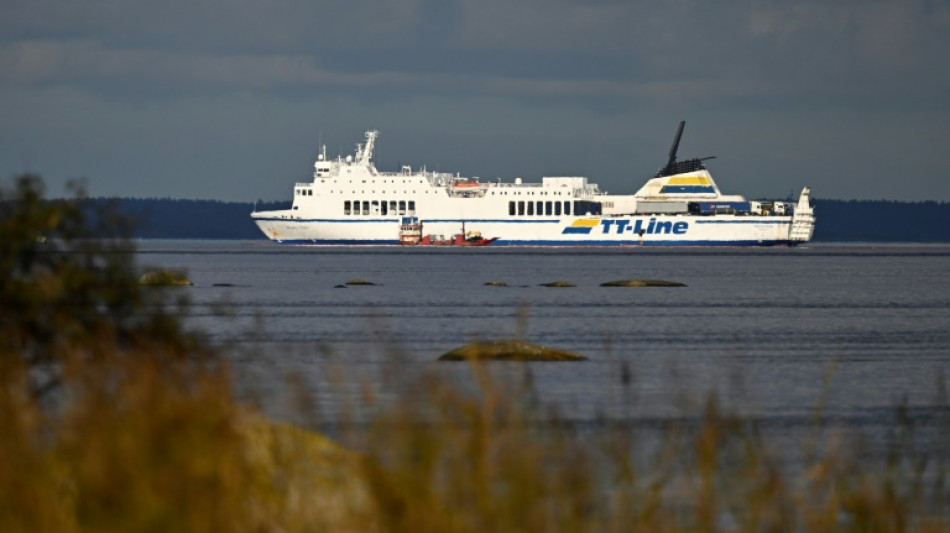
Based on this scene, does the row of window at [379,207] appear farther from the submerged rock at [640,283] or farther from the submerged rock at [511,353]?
the submerged rock at [511,353]

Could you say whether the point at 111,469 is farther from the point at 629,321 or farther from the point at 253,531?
the point at 629,321

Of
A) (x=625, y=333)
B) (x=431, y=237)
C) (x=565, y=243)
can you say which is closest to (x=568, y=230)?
(x=565, y=243)

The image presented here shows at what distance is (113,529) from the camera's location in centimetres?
690

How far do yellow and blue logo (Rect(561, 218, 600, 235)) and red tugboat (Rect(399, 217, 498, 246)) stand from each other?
21.8ft

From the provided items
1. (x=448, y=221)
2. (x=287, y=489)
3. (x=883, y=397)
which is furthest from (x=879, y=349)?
(x=448, y=221)

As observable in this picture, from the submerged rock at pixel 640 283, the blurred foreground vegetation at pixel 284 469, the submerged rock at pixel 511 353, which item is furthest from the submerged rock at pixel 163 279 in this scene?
the submerged rock at pixel 640 283

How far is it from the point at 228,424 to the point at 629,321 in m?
35.3

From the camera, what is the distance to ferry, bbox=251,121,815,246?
5123 inches

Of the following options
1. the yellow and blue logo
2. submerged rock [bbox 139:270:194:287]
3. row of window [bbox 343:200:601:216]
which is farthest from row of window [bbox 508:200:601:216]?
submerged rock [bbox 139:270:194:287]

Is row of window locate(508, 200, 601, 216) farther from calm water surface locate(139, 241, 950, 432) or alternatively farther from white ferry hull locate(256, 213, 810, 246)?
calm water surface locate(139, 241, 950, 432)

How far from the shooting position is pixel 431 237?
438 feet

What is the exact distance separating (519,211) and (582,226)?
19.3 feet

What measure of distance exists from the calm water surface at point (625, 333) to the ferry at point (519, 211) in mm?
42382

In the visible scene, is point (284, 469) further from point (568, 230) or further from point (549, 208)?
point (568, 230)
